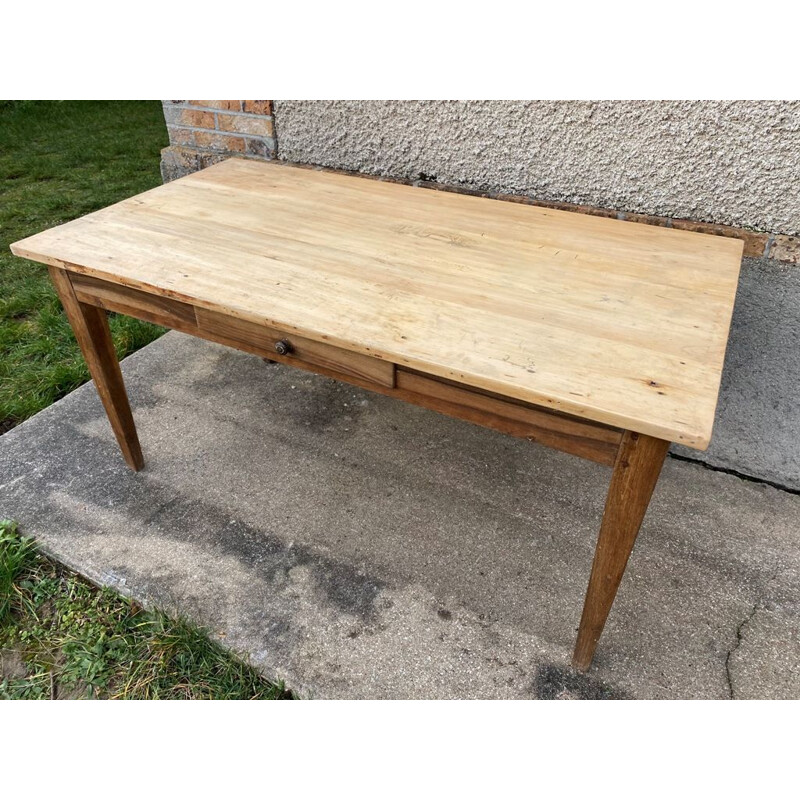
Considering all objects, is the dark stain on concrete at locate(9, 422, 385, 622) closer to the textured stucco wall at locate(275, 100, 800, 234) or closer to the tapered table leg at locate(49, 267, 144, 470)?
the tapered table leg at locate(49, 267, 144, 470)

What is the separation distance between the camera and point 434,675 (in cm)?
148

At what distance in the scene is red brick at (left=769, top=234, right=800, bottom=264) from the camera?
172 centimetres

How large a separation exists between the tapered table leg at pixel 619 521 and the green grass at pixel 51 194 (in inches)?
78.6

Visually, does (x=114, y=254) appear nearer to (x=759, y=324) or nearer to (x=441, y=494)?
(x=441, y=494)

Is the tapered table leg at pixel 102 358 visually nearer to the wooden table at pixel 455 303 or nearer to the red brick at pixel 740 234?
the wooden table at pixel 455 303

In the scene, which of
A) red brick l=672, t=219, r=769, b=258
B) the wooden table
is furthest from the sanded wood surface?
red brick l=672, t=219, r=769, b=258

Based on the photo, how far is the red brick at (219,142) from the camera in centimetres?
245

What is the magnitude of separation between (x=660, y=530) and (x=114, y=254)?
1.65 m

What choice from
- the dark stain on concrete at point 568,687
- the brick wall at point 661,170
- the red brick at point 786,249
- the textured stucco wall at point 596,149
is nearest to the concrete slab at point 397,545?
the dark stain on concrete at point 568,687

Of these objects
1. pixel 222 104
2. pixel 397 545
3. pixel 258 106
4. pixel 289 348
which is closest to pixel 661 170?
pixel 289 348

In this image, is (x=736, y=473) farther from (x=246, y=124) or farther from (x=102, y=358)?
(x=246, y=124)

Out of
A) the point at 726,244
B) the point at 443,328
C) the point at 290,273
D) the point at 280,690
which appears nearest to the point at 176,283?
the point at 290,273

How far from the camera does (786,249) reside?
1.73m

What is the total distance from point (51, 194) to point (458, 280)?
357cm
